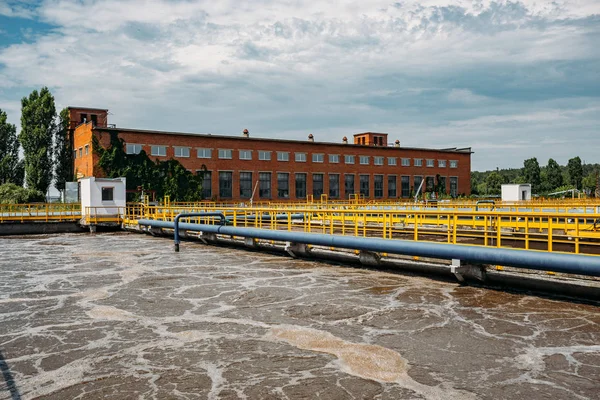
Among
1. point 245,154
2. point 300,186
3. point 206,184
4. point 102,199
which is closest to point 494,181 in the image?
point 300,186

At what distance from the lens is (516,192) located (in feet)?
145

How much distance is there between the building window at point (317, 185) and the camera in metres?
63.8

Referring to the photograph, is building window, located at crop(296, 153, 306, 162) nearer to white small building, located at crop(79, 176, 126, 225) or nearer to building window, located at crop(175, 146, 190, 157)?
building window, located at crop(175, 146, 190, 157)

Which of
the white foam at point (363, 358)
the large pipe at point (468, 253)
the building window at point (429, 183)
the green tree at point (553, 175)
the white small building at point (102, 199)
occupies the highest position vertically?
the green tree at point (553, 175)

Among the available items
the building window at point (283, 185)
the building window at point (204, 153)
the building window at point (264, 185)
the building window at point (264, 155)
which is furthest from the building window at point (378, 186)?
the building window at point (204, 153)

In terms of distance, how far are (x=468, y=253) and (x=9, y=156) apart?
60367 mm

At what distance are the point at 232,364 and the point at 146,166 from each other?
48.8 m

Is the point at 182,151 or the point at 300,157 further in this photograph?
Answer: the point at 300,157

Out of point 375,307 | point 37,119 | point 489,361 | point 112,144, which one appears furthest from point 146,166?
point 489,361

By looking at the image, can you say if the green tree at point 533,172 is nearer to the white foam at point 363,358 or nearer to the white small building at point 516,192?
the white small building at point 516,192

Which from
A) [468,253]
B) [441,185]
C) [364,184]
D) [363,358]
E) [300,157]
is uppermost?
[300,157]

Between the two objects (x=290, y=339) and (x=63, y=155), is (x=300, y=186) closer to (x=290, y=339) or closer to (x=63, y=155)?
(x=63, y=155)

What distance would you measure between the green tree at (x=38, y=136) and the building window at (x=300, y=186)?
2810 centimetres

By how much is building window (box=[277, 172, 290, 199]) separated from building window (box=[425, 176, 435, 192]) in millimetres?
21831
